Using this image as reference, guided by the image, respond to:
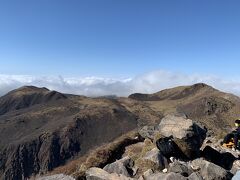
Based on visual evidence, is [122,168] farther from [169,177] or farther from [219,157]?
[219,157]

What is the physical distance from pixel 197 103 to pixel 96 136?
51781 mm

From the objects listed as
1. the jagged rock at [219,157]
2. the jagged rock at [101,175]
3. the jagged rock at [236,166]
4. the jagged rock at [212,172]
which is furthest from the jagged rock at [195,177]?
the jagged rock at [219,157]

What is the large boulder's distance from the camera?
22.2 m

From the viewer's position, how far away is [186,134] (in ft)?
72.8

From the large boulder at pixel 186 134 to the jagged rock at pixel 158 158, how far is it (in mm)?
1751

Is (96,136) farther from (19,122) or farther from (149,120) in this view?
(19,122)

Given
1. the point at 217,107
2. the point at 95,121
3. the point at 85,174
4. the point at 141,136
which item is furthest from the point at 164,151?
the point at 217,107

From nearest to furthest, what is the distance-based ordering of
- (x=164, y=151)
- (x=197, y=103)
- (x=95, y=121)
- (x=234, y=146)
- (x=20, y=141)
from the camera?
(x=164, y=151) < (x=234, y=146) < (x=20, y=141) < (x=95, y=121) < (x=197, y=103)

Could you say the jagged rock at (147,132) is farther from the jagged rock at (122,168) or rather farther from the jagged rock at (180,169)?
the jagged rock at (180,169)

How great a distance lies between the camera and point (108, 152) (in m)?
25.3

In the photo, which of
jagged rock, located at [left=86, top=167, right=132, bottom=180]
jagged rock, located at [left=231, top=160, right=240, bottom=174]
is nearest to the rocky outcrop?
jagged rock, located at [left=86, top=167, right=132, bottom=180]

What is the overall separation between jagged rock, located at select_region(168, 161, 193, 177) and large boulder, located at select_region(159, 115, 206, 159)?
242 cm

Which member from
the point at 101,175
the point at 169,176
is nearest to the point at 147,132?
the point at 101,175

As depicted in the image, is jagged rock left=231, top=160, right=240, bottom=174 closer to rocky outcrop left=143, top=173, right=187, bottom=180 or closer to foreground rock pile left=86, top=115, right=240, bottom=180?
foreground rock pile left=86, top=115, right=240, bottom=180
